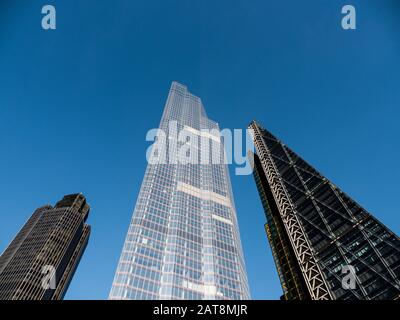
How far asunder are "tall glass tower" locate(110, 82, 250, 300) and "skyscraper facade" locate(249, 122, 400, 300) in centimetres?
2354

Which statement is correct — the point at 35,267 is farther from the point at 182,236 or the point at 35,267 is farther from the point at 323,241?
the point at 323,241

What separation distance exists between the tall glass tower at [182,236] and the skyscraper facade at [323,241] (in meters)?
23.5

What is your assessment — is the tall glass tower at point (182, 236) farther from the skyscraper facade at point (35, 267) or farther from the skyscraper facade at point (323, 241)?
the skyscraper facade at point (35, 267)

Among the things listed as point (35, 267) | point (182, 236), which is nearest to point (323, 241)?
point (182, 236)

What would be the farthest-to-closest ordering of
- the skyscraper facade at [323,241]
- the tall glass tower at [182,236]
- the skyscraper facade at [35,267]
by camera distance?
1. the skyscraper facade at [35,267]
2. the tall glass tower at [182,236]
3. the skyscraper facade at [323,241]

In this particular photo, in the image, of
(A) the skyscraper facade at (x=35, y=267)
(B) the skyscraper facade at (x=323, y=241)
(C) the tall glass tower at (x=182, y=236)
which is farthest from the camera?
(A) the skyscraper facade at (x=35, y=267)

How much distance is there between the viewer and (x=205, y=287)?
101 meters

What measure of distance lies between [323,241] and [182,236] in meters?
58.3

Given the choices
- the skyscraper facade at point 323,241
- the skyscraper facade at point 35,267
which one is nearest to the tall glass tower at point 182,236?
the skyscraper facade at point 323,241

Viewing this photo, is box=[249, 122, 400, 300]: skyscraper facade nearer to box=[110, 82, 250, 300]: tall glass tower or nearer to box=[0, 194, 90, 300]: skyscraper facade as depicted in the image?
box=[110, 82, 250, 300]: tall glass tower

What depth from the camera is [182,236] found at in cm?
11988

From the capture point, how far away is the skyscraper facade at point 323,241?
59250 mm
